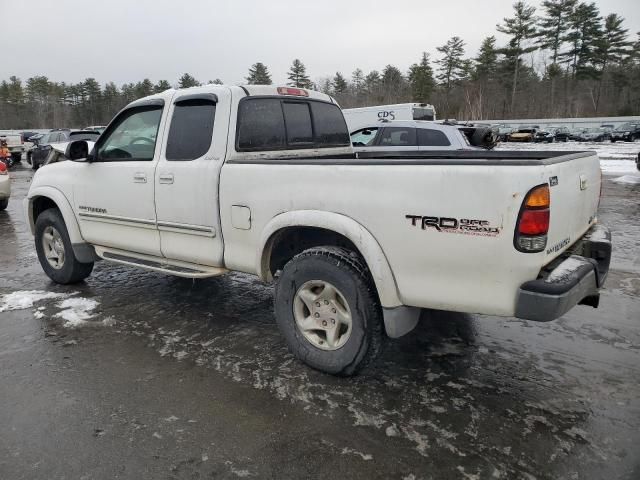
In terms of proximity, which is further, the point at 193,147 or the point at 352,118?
the point at 352,118

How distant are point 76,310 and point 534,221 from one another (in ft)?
13.6

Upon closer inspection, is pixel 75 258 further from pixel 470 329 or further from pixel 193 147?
pixel 470 329

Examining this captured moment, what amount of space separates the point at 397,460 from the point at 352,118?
77.0ft

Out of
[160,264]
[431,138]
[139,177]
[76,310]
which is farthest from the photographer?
[431,138]

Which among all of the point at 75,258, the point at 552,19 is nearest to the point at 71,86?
the point at 552,19

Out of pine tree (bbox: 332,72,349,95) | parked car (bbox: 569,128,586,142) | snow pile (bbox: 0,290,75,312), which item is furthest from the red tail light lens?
pine tree (bbox: 332,72,349,95)

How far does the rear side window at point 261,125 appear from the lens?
3.96 meters

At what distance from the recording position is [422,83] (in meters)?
66.1

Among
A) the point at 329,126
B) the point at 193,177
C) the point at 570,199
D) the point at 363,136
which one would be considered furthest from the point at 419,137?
the point at 570,199

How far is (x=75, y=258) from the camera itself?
5238mm

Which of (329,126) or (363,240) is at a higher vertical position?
(329,126)

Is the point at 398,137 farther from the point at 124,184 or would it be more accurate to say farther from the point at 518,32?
the point at 518,32

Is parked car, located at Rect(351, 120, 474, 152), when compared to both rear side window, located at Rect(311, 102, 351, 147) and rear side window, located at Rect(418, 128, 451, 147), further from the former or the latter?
rear side window, located at Rect(311, 102, 351, 147)

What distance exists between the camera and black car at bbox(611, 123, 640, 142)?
40.0 meters
